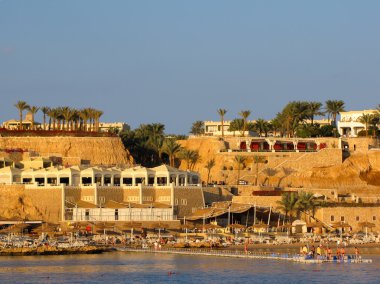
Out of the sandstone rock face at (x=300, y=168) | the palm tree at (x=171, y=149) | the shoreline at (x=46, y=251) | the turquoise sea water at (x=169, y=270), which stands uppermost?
the palm tree at (x=171, y=149)

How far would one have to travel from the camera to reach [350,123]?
552 ft

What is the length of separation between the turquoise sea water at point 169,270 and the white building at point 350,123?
6764 centimetres

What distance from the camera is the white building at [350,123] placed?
166 meters

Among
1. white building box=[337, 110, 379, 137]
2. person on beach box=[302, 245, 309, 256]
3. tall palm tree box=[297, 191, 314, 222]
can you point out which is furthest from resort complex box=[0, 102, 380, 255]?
white building box=[337, 110, 379, 137]

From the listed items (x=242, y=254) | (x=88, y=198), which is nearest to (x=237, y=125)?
(x=88, y=198)

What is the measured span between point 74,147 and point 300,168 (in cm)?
2415

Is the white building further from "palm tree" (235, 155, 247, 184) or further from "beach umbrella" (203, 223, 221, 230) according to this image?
"beach umbrella" (203, 223, 221, 230)

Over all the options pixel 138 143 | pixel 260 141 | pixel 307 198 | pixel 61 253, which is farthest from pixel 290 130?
pixel 61 253

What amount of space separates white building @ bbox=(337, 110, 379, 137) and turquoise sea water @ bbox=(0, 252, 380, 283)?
67640mm

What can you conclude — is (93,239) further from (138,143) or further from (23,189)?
(138,143)

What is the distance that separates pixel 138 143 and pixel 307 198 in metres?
32.7

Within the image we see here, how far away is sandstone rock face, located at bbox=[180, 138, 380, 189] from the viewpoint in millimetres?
134500

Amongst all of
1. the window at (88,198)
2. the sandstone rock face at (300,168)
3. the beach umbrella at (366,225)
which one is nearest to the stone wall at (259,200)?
the beach umbrella at (366,225)

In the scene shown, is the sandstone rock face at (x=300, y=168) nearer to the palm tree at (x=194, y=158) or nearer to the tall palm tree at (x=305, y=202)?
the palm tree at (x=194, y=158)
